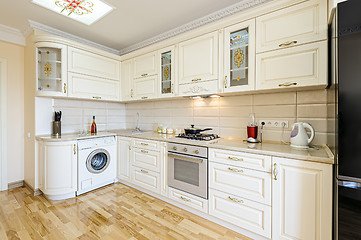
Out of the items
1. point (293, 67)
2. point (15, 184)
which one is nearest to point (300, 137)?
point (293, 67)

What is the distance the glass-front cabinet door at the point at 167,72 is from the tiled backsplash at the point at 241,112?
1.23ft

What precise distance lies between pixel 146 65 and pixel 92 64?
3.08ft

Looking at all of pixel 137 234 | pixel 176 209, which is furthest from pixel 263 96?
pixel 137 234

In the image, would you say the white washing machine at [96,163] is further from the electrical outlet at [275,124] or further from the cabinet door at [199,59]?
the electrical outlet at [275,124]

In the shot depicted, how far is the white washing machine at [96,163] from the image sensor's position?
2.46m

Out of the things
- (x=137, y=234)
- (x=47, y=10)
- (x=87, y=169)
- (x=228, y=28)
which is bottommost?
(x=137, y=234)

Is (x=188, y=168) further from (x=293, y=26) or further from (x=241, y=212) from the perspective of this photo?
(x=293, y=26)

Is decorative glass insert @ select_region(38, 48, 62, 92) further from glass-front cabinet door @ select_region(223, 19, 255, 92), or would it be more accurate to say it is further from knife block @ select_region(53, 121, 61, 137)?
glass-front cabinet door @ select_region(223, 19, 255, 92)

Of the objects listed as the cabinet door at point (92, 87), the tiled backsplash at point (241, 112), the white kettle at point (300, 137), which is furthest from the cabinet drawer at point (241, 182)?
the cabinet door at point (92, 87)

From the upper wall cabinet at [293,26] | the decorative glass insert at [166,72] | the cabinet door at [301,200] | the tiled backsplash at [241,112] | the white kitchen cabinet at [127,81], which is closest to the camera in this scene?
the cabinet door at [301,200]

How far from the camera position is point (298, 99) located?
5.90 feet

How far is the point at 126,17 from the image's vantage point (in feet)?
7.68

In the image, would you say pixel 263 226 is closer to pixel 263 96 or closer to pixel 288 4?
pixel 263 96

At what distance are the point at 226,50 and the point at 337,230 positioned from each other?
1.85 metres
